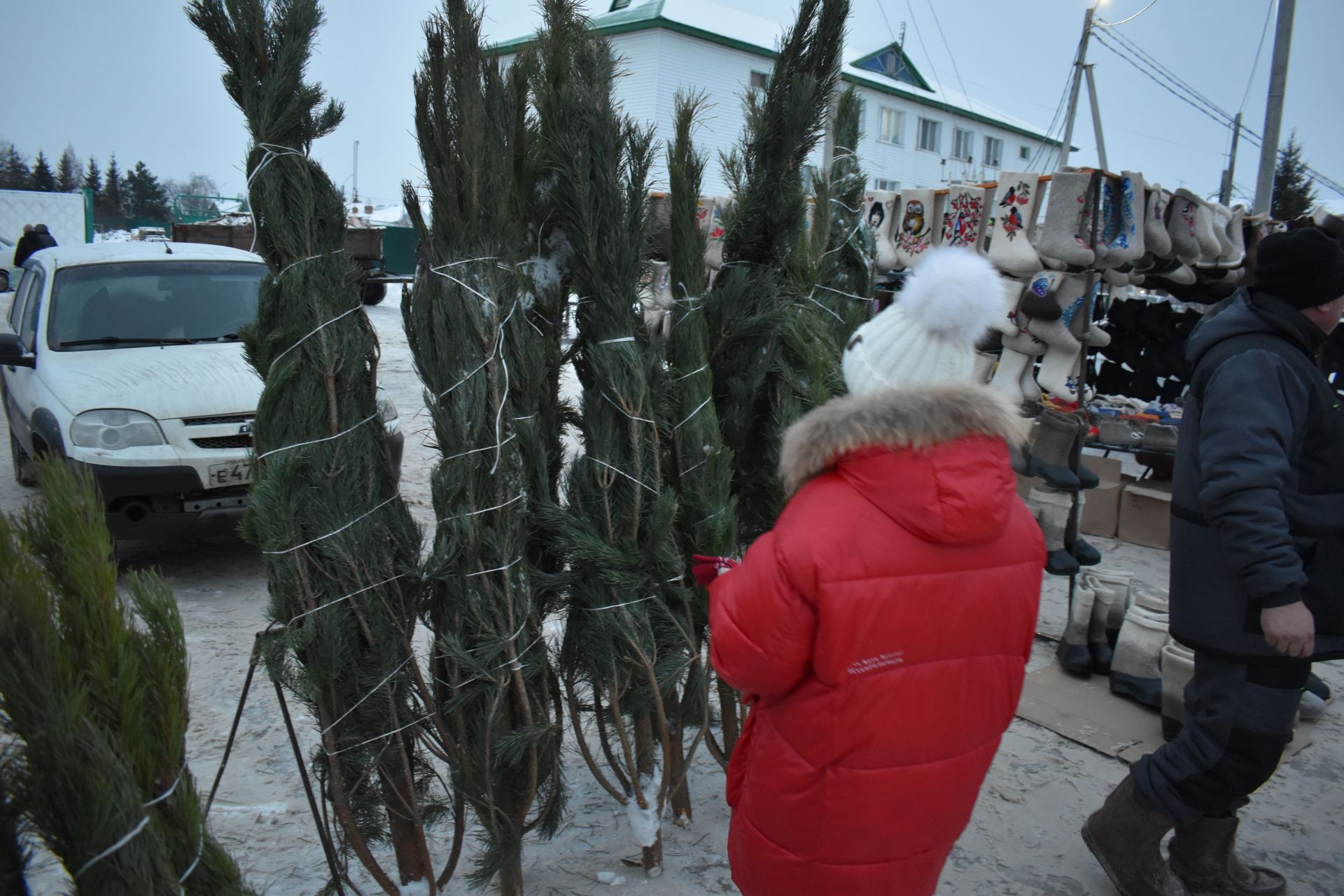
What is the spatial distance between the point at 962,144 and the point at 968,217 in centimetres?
3731

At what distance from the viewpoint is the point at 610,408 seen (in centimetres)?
240

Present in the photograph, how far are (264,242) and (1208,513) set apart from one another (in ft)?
8.05

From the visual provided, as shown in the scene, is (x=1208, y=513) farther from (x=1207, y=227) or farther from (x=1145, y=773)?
(x=1207, y=227)

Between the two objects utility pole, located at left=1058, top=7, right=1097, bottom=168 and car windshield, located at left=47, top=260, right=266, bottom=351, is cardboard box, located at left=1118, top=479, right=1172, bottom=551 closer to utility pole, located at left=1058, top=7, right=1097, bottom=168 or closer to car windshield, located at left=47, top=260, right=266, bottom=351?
car windshield, located at left=47, top=260, right=266, bottom=351

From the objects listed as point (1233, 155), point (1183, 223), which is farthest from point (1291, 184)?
point (1183, 223)

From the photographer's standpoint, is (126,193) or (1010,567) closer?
(1010,567)

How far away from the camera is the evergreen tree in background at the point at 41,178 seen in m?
42.9

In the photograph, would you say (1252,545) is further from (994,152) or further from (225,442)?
(994,152)

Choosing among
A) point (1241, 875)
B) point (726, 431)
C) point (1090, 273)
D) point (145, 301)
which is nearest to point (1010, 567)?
point (726, 431)

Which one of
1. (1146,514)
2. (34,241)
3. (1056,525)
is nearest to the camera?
(1056,525)

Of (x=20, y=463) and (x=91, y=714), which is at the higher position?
(x=91, y=714)

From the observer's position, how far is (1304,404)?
2377 millimetres

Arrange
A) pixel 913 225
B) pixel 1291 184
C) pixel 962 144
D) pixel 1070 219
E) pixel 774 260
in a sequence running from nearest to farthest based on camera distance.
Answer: pixel 774 260 → pixel 1070 219 → pixel 913 225 → pixel 1291 184 → pixel 962 144

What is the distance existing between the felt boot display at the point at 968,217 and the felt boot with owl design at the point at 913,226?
0.64ft
